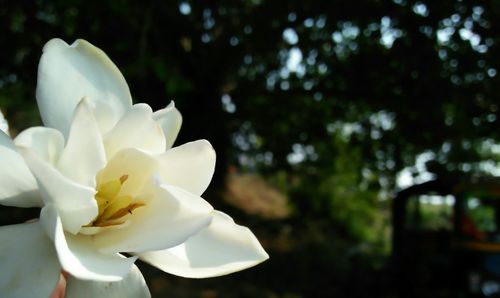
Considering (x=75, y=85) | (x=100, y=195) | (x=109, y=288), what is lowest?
(x=109, y=288)

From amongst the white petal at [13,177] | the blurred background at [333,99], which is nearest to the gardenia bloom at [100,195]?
the white petal at [13,177]

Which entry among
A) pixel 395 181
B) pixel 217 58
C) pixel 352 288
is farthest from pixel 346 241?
pixel 217 58

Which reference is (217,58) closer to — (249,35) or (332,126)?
(249,35)

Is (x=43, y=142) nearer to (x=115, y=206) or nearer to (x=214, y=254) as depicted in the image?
(x=115, y=206)

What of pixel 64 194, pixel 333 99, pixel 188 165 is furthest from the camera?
pixel 333 99

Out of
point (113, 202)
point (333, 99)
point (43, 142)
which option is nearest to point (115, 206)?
point (113, 202)

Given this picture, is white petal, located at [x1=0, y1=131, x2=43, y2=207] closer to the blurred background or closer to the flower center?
the flower center
